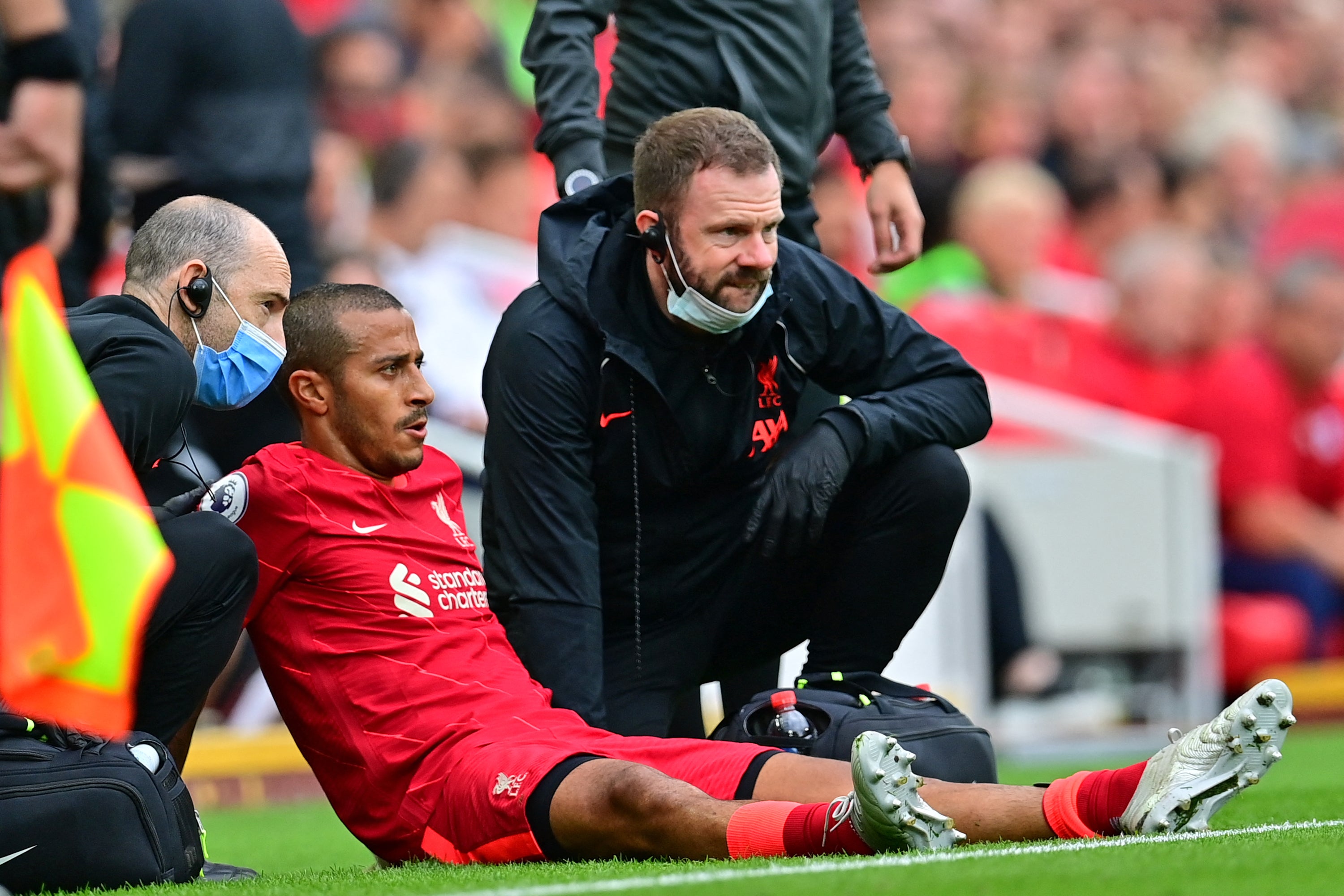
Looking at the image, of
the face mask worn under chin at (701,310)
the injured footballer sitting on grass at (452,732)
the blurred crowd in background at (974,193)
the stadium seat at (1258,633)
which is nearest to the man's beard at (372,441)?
the injured footballer sitting on grass at (452,732)

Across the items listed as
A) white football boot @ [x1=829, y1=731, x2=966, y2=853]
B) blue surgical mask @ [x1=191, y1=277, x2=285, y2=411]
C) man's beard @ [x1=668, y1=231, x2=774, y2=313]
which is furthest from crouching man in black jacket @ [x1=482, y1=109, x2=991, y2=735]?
white football boot @ [x1=829, y1=731, x2=966, y2=853]

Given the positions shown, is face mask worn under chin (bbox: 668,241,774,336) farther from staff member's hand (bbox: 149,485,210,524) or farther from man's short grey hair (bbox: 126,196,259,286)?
staff member's hand (bbox: 149,485,210,524)

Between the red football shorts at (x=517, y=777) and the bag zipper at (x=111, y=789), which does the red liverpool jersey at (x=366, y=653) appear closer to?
the red football shorts at (x=517, y=777)

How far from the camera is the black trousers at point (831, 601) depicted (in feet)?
14.2

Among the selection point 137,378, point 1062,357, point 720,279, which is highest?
point 720,279

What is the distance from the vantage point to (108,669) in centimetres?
282

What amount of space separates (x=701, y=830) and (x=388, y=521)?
0.97 metres

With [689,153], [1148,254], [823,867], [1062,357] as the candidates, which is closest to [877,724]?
[823,867]

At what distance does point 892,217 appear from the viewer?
496cm

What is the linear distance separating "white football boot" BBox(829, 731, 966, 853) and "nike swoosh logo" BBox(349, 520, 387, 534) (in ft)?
3.63

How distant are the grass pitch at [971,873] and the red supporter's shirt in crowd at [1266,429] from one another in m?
Answer: 5.09

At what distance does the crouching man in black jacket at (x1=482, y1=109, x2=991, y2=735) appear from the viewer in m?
4.09

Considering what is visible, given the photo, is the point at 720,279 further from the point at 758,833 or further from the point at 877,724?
the point at 758,833

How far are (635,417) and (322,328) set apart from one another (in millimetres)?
707
